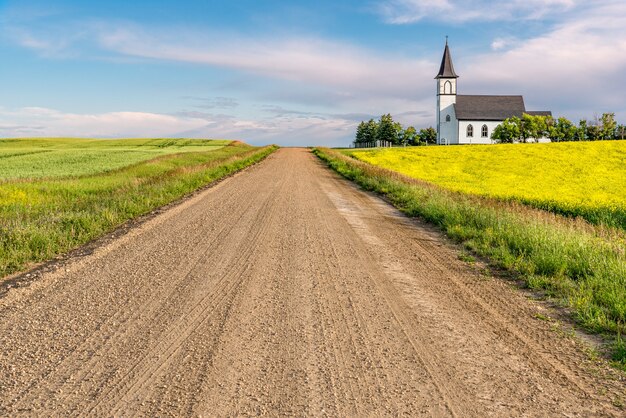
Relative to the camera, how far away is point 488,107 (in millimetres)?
105375

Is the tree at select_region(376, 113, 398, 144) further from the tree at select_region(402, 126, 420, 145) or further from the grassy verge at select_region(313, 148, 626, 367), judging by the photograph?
the grassy verge at select_region(313, 148, 626, 367)

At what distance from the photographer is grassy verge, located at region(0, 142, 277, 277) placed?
8.12 m

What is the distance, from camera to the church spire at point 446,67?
108531 mm

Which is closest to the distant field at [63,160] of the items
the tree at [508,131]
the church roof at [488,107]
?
the tree at [508,131]

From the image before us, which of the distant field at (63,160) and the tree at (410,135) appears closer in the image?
the distant field at (63,160)

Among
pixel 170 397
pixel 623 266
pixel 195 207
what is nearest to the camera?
pixel 170 397

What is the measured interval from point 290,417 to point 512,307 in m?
3.57

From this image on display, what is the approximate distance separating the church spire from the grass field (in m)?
62.7

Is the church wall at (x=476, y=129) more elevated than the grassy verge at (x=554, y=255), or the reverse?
the church wall at (x=476, y=129)

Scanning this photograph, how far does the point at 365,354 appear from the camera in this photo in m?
4.25

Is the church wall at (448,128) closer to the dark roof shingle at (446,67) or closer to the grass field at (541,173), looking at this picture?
the dark roof shingle at (446,67)

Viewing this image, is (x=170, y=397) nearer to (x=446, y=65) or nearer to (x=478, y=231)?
(x=478, y=231)

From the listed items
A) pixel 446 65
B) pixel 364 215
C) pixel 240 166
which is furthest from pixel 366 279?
pixel 446 65

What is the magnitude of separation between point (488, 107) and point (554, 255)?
107 meters
